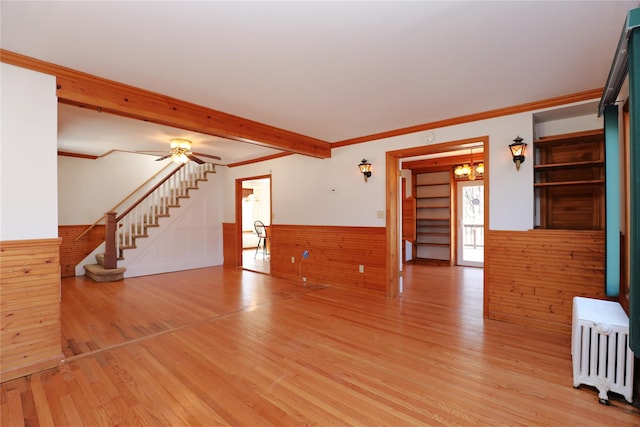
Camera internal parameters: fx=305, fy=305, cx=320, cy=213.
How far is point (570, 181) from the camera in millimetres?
3377

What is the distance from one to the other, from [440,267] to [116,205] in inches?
304

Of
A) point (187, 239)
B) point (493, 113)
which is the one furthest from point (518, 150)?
point (187, 239)

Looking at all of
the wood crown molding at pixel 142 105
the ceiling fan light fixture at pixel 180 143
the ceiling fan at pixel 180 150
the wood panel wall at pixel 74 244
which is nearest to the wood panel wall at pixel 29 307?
the wood crown molding at pixel 142 105

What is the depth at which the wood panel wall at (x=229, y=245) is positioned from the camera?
736 cm

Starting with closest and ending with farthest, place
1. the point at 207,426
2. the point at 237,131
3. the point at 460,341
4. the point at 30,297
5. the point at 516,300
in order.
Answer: the point at 207,426
the point at 30,297
the point at 460,341
the point at 516,300
the point at 237,131

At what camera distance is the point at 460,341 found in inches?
120

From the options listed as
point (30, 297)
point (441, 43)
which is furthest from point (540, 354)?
point (30, 297)

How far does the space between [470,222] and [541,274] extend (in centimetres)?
436

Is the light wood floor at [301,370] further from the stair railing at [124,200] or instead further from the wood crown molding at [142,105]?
the stair railing at [124,200]

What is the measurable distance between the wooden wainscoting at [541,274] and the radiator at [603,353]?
3.40 feet

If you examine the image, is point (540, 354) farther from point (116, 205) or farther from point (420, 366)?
point (116, 205)

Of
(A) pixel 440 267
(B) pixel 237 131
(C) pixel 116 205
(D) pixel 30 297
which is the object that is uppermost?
(B) pixel 237 131

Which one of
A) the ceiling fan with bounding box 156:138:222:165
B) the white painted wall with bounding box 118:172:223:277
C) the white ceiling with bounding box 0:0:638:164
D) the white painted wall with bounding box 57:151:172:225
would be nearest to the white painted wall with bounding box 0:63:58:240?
the white ceiling with bounding box 0:0:638:164

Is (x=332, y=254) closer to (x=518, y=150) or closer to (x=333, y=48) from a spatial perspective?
(x=518, y=150)
